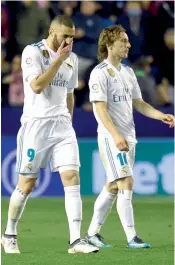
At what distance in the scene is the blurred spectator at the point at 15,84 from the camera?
1528 cm

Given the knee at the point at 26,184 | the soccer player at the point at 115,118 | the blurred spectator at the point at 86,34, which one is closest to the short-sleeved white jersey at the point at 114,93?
the soccer player at the point at 115,118

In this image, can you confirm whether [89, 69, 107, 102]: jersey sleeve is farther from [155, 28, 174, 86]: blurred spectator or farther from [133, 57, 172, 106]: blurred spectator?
[155, 28, 174, 86]: blurred spectator

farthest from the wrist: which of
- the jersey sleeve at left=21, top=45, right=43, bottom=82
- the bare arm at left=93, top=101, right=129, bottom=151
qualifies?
the bare arm at left=93, top=101, right=129, bottom=151

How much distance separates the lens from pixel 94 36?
15570mm

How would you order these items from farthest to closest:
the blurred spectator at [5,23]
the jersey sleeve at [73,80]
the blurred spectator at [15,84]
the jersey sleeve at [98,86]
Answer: the blurred spectator at [5,23] < the blurred spectator at [15,84] < the jersey sleeve at [98,86] < the jersey sleeve at [73,80]

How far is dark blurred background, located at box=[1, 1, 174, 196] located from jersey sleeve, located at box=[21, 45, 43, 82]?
6.51 m

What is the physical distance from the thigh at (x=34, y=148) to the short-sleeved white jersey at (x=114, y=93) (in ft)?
2.04

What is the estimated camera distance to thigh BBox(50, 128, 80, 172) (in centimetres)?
861

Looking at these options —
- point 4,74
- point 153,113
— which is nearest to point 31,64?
point 153,113

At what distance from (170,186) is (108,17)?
9.86 feet

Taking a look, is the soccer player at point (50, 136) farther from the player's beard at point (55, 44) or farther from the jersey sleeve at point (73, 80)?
the jersey sleeve at point (73, 80)

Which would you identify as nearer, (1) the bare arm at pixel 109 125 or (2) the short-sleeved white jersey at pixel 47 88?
(2) the short-sleeved white jersey at pixel 47 88

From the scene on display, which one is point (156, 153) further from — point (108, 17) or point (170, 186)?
point (108, 17)

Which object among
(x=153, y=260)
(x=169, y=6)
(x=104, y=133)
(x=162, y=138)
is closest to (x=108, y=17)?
(x=169, y=6)
